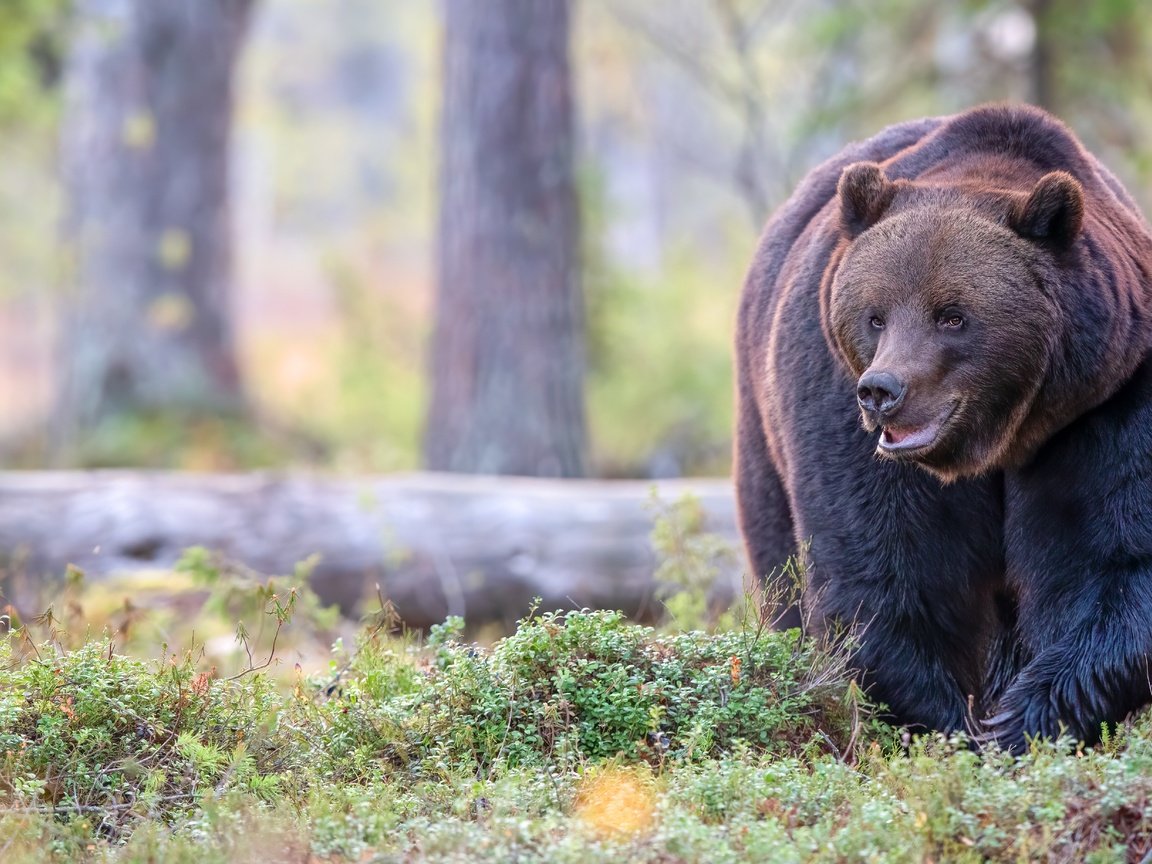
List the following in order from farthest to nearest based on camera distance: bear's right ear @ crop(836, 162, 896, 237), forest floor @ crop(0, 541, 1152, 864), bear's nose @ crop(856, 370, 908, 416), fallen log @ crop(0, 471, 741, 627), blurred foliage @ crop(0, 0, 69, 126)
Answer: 1. blurred foliage @ crop(0, 0, 69, 126)
2. fallen log @ crop(0, 471, 741, 627)
3. bear's right ear @ crop(836, 162, 896, 237)
4. bear's nose @ crop(856, 370, 908, 416)
5. forest floor @ crop(0, 541, 1152, 864)

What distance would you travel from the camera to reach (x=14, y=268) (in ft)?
70.2

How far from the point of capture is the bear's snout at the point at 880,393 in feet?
13.8

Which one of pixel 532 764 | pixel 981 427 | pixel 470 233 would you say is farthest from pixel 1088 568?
pixel 470 233

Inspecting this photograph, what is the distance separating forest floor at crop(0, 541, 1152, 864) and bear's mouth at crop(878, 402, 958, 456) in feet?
2.49

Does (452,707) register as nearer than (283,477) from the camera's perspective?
Yes

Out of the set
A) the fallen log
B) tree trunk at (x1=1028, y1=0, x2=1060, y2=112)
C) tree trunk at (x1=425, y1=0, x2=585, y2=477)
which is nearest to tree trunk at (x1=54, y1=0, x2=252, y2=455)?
tree trunk at (x1=425, y1=0, x2=585, y2=477)

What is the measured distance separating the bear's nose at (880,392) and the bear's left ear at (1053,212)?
666 mm

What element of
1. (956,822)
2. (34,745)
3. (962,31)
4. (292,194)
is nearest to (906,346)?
(956,822)

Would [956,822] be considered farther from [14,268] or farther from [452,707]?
[14,268]

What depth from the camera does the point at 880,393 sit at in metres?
4.22

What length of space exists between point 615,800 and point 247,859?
1013 millimetres

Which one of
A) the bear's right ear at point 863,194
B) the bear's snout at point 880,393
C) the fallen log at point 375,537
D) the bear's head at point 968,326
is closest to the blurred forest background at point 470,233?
the fallen log at point 375,537

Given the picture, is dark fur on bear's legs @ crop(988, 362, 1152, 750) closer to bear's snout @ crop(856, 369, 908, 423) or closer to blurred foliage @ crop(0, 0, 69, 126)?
bear's snout @ crop(856, 369, 908, 423)

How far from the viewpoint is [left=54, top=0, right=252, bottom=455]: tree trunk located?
14.3 metres
